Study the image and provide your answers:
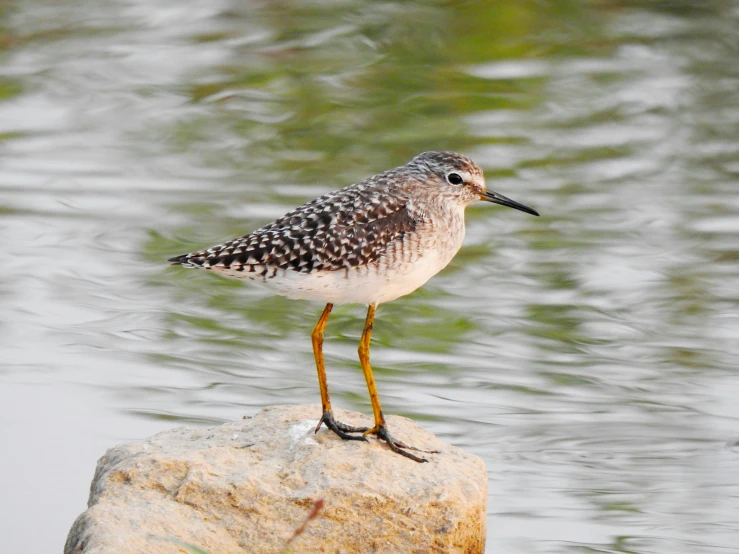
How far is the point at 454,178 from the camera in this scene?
9.50 meters

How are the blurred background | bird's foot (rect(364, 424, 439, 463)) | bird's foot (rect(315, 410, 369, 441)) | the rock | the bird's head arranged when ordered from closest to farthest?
the rock, bird's foot (rect(364, 424, 439, 463)), bird's foot (rect(315, 410, 369, 441)), the bird's head, the blurred background

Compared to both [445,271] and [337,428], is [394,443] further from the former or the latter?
[445,271]

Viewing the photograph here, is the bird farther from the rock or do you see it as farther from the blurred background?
the blurred background

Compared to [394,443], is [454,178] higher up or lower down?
higher up

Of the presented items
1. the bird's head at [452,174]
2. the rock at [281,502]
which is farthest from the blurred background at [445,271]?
the bird's head at [452,174]

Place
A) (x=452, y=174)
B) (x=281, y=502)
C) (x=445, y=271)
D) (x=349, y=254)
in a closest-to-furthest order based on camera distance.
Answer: (x=281, y=502) < (x=349, y=254) < (x=452, y=174) < (x=445, y=271)

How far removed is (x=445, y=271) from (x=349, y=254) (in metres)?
4.91

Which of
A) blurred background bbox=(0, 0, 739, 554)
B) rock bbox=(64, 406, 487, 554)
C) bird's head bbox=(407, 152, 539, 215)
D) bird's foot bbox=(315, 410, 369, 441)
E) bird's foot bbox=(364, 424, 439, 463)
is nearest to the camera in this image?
rock bbox=(64, 406, 487, 554)

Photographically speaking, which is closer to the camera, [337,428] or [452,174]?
[337,428]

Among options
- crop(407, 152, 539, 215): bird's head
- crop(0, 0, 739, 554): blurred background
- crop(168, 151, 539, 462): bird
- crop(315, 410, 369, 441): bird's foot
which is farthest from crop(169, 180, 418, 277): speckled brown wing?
crop(0, 0, 739, 554): blurred background

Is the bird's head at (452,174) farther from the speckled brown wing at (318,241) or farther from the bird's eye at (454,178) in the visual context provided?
the speckled brown wing at (318,241)

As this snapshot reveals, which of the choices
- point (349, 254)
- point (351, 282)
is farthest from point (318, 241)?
point (351, 282)

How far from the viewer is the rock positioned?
8.01 meters

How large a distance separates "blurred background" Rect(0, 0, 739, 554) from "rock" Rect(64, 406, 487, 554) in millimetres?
1120
